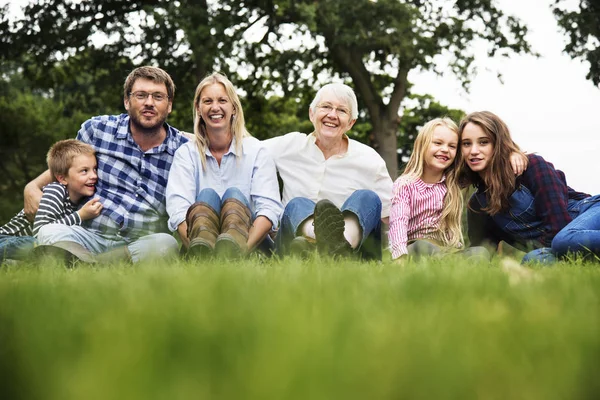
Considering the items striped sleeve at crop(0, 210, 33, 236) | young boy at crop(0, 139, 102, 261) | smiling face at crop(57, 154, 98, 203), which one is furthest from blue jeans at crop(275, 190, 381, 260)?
striped sleeve at crop(0, 210, 33, 236)

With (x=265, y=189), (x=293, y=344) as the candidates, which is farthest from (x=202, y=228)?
(x=293, y=344)

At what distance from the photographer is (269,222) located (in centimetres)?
459

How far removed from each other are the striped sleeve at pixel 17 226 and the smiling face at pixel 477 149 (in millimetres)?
3342

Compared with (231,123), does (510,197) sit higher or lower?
lower

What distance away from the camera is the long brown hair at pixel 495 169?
460 cm

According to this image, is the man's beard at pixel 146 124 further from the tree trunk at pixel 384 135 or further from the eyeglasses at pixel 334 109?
the tree trunk at pixel 384 135

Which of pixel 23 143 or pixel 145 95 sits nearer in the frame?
pixel 145 95

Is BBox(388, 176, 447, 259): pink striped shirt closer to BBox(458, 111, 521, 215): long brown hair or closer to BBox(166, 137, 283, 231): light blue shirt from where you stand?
BBox(458, 111, 521, 215): long brown hair

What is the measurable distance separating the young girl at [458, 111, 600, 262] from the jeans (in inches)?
85.2

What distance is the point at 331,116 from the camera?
4.93m

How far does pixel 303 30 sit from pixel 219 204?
1082 cm

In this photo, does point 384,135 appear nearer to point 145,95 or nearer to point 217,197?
point 145,95

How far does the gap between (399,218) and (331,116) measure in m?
0.91

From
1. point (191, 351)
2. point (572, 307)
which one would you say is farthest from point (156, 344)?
point (572, 307)
